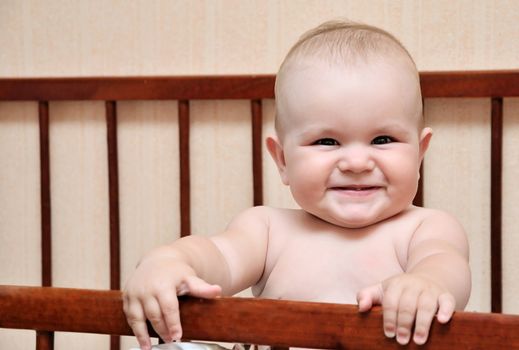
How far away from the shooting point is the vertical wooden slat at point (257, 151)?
1422mm

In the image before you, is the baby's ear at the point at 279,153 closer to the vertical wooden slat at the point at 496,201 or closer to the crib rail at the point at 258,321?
the crib rail at the point at 258,321

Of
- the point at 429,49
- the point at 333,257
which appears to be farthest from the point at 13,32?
the point at 333,257

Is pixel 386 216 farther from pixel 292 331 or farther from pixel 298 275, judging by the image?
pixel 292 331

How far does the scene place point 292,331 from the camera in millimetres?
691

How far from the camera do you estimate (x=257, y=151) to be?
144cm

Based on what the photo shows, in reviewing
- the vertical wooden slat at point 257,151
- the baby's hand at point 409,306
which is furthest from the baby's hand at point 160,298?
the vertical wooden slat at point 257,151

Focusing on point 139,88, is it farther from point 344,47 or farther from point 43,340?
point 43,340

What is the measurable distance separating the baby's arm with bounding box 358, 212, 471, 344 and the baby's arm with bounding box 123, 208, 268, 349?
14cm

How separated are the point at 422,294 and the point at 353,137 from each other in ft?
0.85

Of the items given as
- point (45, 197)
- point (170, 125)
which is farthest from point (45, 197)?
point (170, 125)

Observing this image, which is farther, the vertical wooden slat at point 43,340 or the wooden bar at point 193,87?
the wooden bar at point 193,87

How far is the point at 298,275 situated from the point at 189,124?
0.56 m

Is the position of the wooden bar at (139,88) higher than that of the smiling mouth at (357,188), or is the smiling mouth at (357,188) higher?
the wooden bar at (139,88)

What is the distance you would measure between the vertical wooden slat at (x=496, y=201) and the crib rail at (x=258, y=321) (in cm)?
74
